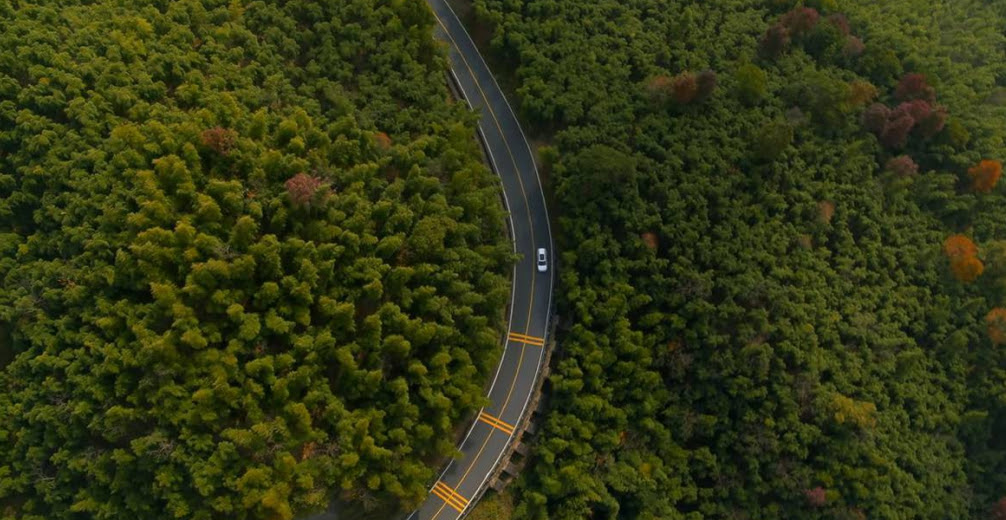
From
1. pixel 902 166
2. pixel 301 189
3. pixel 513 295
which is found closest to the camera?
pixel 301 189

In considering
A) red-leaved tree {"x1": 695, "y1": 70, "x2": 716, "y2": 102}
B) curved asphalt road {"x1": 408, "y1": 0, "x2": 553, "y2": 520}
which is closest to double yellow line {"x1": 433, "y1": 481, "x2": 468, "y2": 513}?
curved asphalt road {"x1": 408, "y1": 0, "x2": 553, "y2": 520}

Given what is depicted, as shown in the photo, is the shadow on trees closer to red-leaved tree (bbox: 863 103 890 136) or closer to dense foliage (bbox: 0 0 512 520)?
dense foliage (bbox: 0 0 512 520)

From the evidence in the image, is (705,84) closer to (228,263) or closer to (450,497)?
(450,497)

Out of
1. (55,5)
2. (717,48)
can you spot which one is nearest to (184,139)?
(55,5)

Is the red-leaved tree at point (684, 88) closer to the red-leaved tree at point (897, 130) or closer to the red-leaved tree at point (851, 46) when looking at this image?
the red-leaved tree at point (851, 46)

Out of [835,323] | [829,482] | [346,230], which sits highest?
[346,230]

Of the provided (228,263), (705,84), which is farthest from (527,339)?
(705,84)

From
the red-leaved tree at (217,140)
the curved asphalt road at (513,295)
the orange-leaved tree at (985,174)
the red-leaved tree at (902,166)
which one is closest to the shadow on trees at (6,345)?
the red-leaved tree at (217,140)

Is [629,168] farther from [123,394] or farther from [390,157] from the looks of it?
[123,394]
